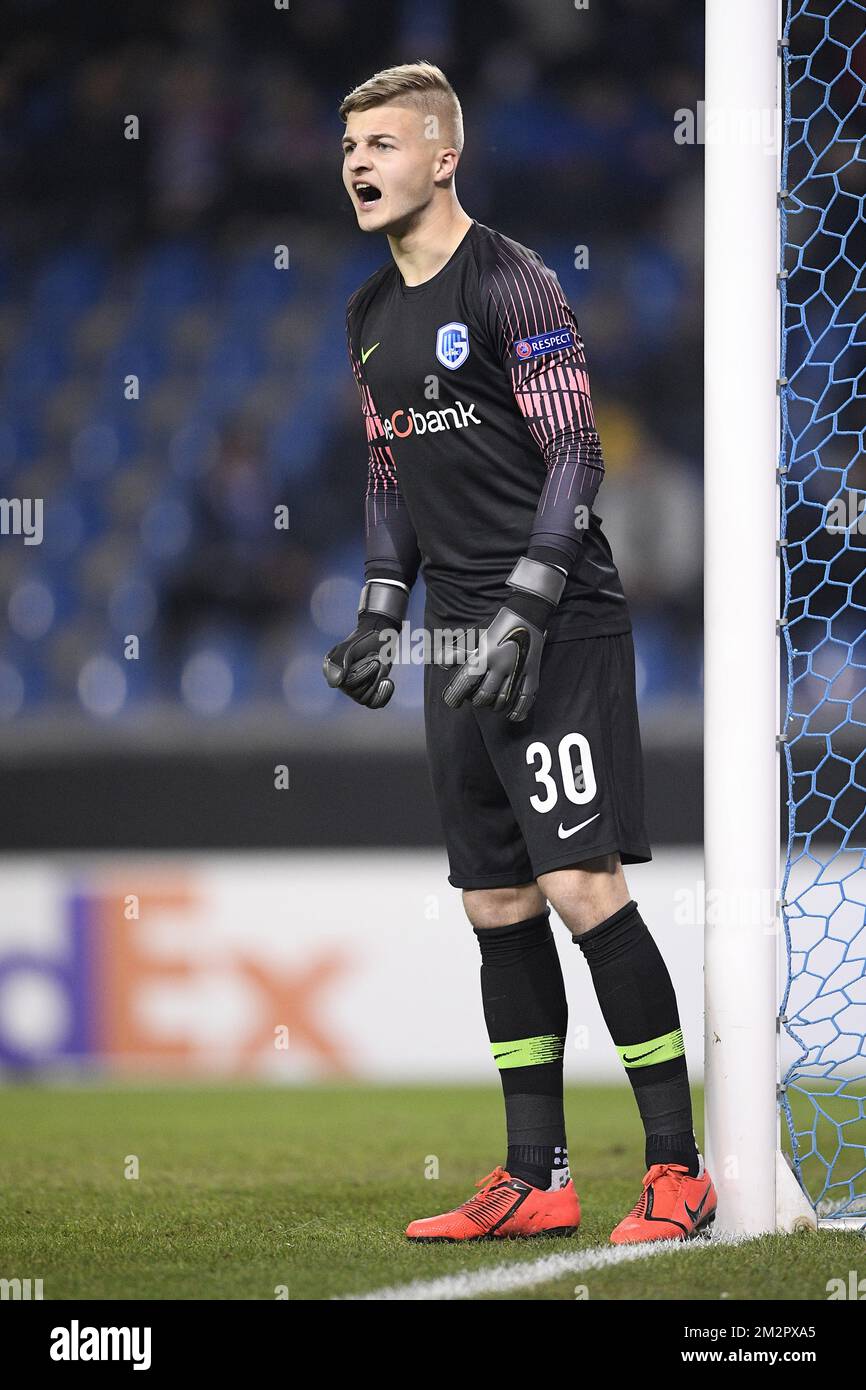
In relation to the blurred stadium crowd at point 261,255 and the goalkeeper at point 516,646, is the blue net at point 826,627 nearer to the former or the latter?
the goalkeeper at point 516,646

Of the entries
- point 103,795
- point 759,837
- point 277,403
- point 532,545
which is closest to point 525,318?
point 532,545

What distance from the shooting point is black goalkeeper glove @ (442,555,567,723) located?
8.38ft

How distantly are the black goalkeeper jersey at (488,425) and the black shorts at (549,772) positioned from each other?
0.28 feet

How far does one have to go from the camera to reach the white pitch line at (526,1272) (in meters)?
2.27

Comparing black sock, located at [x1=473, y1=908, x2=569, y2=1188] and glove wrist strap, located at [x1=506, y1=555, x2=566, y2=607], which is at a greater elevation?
glove wrist strap, located at [x1=506, y1=555, x2=566, y2=607]

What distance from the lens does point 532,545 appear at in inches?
104

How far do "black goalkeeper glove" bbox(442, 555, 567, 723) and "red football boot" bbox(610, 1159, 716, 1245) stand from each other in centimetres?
77

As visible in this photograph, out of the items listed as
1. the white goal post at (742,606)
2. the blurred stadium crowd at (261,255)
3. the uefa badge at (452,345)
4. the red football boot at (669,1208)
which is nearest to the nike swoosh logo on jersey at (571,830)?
the white goal post at (742,606)

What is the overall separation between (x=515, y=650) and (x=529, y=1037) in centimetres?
70

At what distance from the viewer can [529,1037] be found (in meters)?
2.83

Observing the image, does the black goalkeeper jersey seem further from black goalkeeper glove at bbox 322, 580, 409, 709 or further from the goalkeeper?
black goalkeeper glove at bbox 322, 580, 409, 709

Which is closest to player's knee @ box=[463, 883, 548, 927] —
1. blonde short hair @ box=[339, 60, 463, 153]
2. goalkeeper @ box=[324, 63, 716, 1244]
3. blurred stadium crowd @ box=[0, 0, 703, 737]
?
goalkeeper @ box=[324, 63, 716, 1244]

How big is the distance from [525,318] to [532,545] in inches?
14.1

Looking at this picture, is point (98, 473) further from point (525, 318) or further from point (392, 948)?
point (525, 318)
